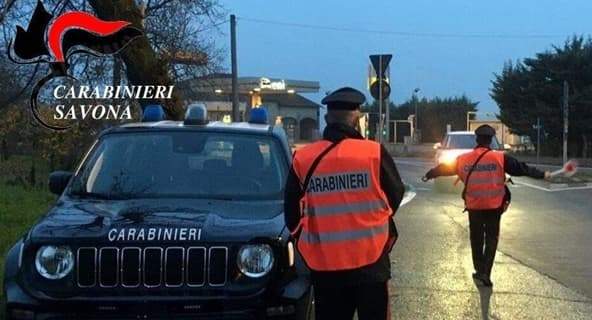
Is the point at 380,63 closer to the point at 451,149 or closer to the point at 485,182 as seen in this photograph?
the point at 485,182

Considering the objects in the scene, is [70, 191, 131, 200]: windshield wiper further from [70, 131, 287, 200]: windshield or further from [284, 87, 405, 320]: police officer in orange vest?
[284, 87, 405, 320]: police officer in orange vest

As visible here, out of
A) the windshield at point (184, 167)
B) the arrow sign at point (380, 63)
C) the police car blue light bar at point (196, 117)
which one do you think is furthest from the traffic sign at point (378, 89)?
the windshield at point (184, 167)

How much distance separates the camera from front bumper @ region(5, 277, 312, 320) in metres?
4.50

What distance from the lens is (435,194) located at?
21719 millimetres

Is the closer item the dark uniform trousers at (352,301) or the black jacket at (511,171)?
the dark uniform trousers at (352,301)

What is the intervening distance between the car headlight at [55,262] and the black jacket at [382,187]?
127 centimetres

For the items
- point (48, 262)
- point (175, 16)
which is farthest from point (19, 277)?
point (175, 16)

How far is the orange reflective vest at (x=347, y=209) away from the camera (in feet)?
13.8

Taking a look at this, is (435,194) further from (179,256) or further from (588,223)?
(179,256)

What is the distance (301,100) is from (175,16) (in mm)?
68328

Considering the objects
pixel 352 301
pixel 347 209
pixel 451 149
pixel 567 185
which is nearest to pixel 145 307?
pixel 352 301

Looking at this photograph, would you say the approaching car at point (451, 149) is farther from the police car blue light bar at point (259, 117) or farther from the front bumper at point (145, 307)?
the front bumper at point (145, 307)

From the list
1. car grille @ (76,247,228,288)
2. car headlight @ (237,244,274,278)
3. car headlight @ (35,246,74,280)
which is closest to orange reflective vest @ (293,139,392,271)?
car headlight @ (237,244,274,278)

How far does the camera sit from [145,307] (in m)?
4.50
